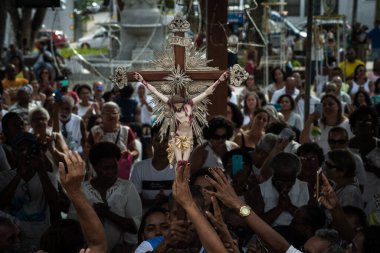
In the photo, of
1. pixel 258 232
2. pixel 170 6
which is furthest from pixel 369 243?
pixel 170 6

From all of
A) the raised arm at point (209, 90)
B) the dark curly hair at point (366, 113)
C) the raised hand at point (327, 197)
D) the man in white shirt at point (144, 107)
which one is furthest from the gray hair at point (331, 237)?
the man in white shirt at point (144, 107)

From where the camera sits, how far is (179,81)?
4555 mm

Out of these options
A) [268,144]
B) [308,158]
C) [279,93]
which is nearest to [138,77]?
[308,158]

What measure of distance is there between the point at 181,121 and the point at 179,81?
0.25m

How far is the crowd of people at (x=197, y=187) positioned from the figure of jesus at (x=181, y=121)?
119 millimetres

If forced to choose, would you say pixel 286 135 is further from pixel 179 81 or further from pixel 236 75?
pixel 179 81

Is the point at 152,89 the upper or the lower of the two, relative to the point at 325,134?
upper

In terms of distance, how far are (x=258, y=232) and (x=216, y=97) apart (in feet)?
8.84

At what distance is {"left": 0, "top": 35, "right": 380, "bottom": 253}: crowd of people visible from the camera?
4289 mm

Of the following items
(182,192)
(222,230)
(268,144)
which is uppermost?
(182,192)

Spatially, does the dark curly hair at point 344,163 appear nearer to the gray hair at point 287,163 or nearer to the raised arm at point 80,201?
the gray hair at point 287,163

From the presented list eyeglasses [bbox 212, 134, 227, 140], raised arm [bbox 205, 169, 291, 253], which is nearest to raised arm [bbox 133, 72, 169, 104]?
raised arm [bbox 205, 169, 291, 253]

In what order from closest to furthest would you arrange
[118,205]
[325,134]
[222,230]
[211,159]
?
[222,230]
[118,205]
[211,159]
[325,134]

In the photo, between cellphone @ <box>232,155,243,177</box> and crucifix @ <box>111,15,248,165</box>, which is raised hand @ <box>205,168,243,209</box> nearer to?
crucifix @ <box>111,15,248,165</box>
